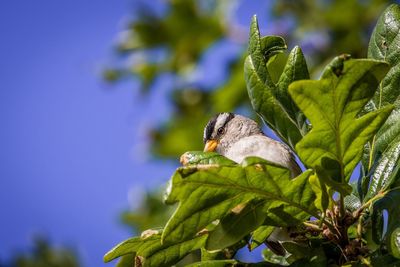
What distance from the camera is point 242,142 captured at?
2.75 metres

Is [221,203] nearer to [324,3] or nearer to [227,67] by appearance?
[227,67]

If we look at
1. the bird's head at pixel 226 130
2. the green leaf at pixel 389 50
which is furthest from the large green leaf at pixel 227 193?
the bird's head at pixel 226 130

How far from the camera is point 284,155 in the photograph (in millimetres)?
2451

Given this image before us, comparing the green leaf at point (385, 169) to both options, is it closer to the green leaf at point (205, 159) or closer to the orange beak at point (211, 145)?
the green leaf at point (205, 159)

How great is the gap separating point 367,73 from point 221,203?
41 cm

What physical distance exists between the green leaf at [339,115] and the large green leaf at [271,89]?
18 cm

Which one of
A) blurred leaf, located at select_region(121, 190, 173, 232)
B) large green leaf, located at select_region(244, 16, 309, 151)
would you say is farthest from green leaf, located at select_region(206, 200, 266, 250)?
blurred leaf, located at select_region(121, 190, 173, 232)

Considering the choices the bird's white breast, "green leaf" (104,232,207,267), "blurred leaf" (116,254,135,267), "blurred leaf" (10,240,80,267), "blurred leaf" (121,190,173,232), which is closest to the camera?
"green leaf" (104,232,207,267)

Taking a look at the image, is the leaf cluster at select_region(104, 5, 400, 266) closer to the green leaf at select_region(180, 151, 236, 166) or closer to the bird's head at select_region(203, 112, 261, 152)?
the green leaf at select_region(180, 151, 236, 166)

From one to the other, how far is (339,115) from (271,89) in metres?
0.24

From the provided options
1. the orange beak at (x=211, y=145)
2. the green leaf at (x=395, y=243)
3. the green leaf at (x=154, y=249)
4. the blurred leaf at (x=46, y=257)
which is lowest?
the green leaf at (x=395, y=243)

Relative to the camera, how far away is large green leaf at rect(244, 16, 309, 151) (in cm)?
155

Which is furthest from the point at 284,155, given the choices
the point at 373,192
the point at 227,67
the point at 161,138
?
the point at 161,138

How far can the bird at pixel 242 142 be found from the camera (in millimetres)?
2473
